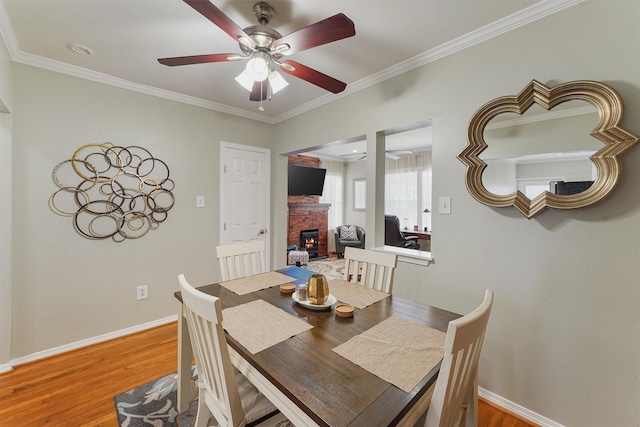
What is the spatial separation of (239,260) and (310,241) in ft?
13.8

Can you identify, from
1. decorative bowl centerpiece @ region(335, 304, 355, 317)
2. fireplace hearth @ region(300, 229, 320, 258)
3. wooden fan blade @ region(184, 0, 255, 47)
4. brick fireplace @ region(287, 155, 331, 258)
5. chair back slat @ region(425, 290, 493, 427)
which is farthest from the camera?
fireplace hearth @ region(300, 229, 320, 258)

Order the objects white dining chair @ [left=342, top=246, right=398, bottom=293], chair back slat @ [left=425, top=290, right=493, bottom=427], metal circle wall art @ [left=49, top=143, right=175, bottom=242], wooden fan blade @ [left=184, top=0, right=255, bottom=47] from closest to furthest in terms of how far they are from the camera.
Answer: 1. chair back slat @ [left=425, top=290, right=493, bottom=427]
2. wooden fan blade @ [left=184, top=0, right=255, bottom=47]
3. white dining chair @ [left=342, top=246, right=398, bottom=293]
4. metal circle wall art @ [left=49, top=143, right=175, bottom=242]

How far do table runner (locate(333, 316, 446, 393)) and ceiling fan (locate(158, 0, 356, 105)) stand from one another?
136cm

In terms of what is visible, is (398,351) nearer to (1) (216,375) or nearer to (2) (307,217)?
(1) (216,375)

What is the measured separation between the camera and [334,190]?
699 centimetres

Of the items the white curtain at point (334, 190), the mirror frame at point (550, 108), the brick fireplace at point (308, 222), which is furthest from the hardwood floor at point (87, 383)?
the white curtain at point (334, 190)

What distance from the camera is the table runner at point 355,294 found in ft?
4.98

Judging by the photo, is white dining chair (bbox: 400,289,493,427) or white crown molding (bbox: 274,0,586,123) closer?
white dining chair (bbox: 400,289,493,427)

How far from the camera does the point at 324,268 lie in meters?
5.48

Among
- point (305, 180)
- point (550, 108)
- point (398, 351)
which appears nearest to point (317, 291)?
point (398, 351)

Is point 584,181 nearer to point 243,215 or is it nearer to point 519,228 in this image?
point 519,228

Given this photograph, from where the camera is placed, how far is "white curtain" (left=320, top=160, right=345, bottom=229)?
22.3ft

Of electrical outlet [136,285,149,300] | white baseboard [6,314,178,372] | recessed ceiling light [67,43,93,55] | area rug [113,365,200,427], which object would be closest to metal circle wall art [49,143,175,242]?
electrical outlet [136,285,149,300]

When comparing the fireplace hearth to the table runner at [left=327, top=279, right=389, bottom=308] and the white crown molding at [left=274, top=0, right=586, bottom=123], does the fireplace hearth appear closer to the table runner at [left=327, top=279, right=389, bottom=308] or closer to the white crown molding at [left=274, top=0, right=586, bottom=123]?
the white crown molding at [left=274, top=0, right=586, bottom=123]
